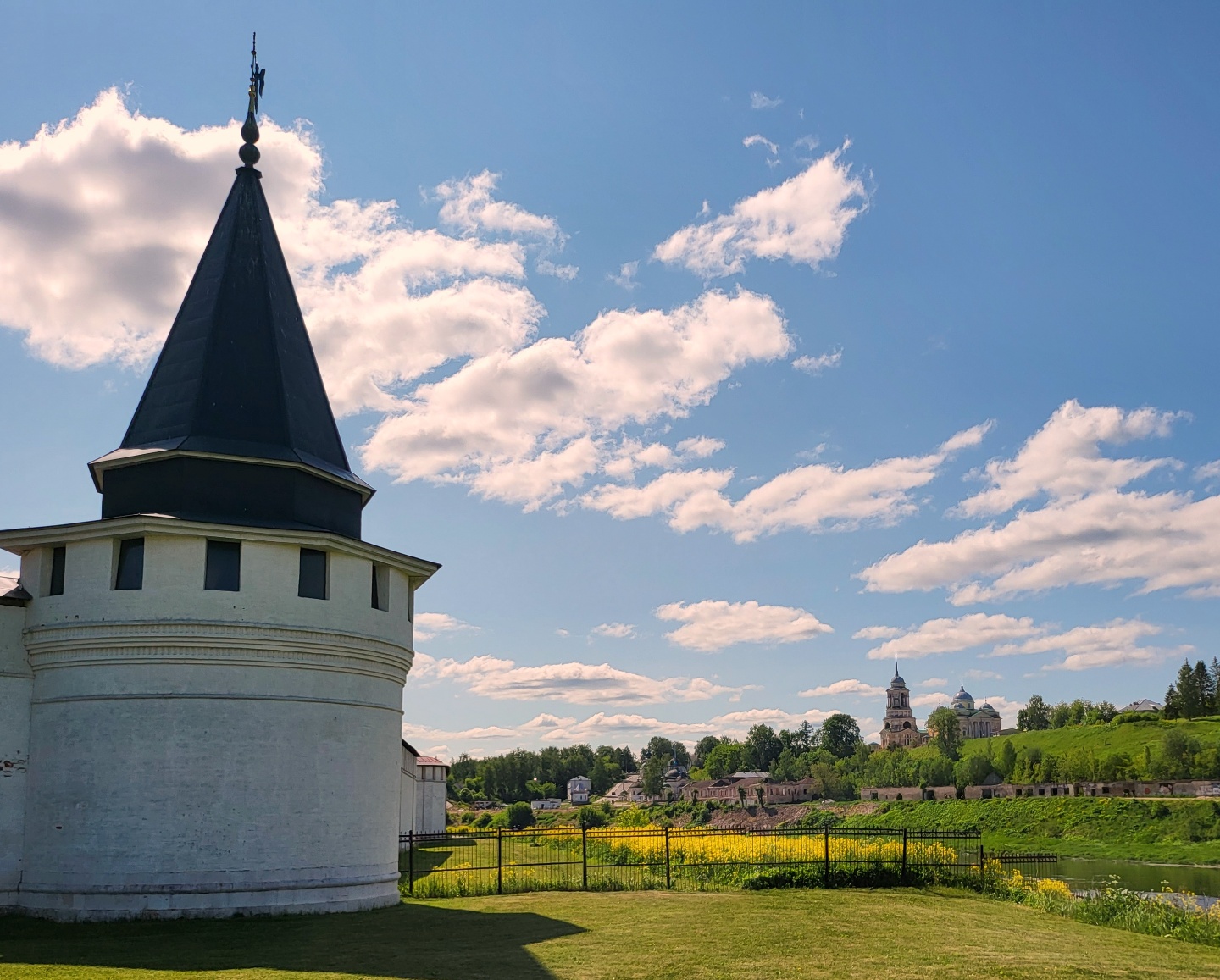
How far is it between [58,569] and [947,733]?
6919 inches

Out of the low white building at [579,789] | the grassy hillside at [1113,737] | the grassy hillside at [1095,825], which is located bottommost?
the low white building at [579,789]

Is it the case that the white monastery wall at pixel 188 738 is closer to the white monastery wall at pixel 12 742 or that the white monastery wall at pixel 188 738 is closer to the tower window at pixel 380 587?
the white monastery wall at pixel 12 742

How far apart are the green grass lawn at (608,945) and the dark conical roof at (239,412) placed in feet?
24.8

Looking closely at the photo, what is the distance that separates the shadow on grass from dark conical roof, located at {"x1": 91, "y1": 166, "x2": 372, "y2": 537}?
7.23 m

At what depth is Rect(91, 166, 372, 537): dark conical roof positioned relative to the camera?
65.9 feet

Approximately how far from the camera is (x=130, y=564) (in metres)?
19.0

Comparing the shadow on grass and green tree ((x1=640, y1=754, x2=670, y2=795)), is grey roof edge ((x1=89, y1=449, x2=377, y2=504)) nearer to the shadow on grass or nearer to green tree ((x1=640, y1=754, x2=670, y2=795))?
the shadow on grass

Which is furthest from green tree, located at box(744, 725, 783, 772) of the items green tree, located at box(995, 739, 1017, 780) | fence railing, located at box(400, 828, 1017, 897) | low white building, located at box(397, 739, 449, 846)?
fence railing, located at box(400, 828, 1017, 897)

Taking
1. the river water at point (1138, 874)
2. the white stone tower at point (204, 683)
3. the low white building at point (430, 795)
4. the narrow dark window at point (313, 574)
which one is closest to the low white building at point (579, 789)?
the river water at point (1138, 874)

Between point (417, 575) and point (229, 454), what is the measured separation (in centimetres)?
473

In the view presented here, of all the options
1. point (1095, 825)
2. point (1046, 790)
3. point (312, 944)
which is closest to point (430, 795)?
point (312, 944)

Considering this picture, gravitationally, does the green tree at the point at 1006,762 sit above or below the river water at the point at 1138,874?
above

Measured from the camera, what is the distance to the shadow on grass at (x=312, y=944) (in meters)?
13.7

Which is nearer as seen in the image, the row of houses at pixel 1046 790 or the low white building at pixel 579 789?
the row of houses at pixel 1046 790
